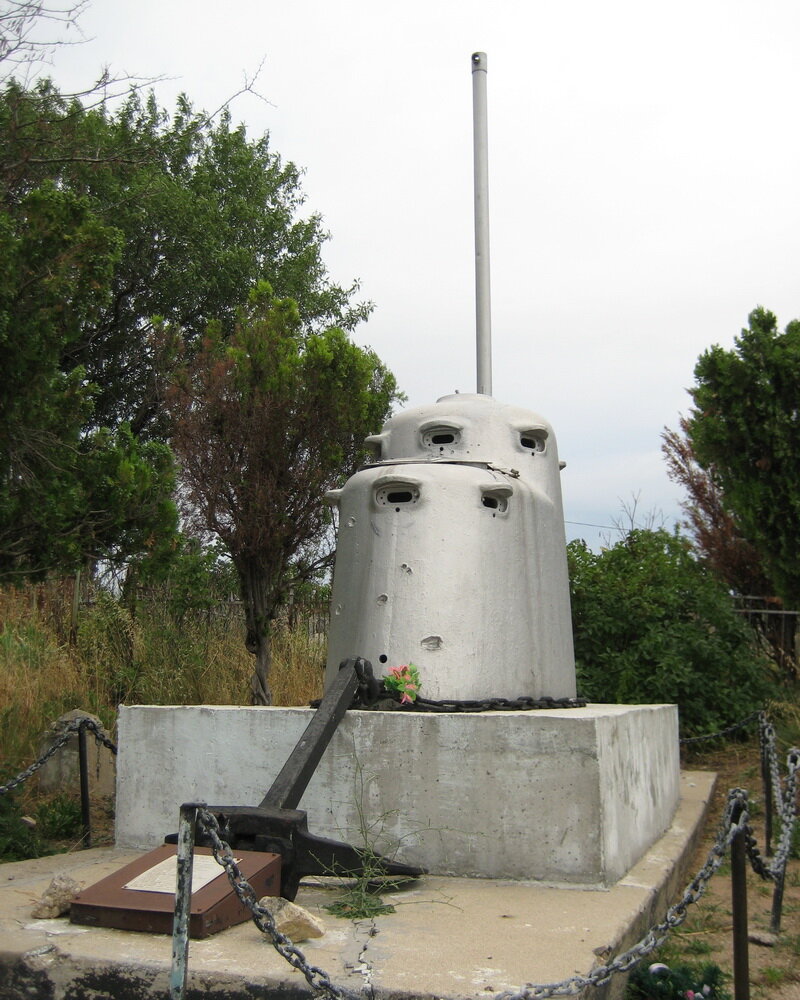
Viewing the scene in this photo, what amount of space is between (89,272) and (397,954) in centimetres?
454

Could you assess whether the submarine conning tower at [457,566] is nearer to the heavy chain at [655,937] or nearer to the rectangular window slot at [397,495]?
the rectangular window slot at [397,495]

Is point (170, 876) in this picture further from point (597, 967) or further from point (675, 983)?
point (675, 983)

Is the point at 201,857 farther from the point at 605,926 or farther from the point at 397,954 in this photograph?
the point at 605,926

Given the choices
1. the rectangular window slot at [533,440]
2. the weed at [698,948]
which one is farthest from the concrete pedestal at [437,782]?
the rectangular window slot at [533,440]

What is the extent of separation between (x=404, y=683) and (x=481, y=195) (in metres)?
3.76

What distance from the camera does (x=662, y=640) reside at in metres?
8.83

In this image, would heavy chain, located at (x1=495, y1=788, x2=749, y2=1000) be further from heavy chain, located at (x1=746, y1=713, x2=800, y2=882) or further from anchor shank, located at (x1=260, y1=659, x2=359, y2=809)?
anchor shank, located at (x1=260, y1=659, x2=359, y2=809)

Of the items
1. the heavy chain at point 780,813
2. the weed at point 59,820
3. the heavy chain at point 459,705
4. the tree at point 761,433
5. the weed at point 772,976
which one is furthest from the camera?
the tree at point 761,433

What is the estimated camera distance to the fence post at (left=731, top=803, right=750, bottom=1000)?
10.3 feet

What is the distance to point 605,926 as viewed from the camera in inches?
135

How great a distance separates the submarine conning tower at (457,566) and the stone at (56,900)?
5.81ft

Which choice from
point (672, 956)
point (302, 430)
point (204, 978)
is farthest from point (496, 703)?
point (302, 430)

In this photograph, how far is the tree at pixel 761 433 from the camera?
8609 mm

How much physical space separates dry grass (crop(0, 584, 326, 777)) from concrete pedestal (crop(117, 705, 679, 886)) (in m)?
2.65
